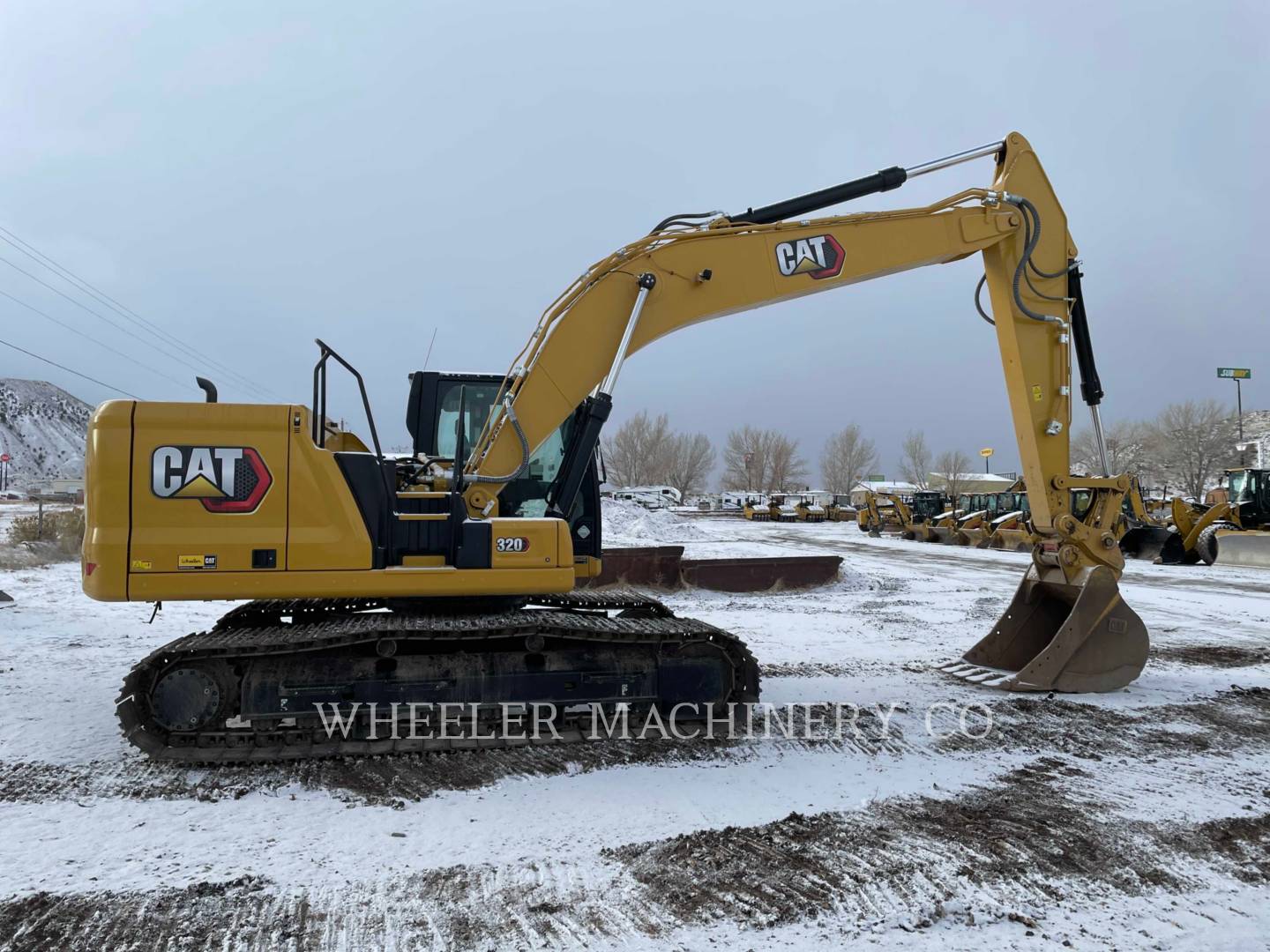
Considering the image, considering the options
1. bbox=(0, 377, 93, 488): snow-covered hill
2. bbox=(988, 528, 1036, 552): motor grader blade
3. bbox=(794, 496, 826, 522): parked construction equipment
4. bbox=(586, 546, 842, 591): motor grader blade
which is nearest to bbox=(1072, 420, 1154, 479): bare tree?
bbox=(794, 496, 826, 522): parked construction equipment

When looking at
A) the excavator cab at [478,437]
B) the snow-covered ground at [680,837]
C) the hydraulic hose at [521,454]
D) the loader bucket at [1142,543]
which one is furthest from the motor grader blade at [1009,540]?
the hydraulic hose at [521,454]

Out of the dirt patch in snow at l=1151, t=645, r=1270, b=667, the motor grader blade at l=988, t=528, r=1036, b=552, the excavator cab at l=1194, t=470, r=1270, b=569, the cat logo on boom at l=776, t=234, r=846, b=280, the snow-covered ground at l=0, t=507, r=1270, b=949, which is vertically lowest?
the snow-covered ground at l=0, t=507, r=1270, b=949

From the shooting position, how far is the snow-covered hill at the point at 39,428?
12175cm

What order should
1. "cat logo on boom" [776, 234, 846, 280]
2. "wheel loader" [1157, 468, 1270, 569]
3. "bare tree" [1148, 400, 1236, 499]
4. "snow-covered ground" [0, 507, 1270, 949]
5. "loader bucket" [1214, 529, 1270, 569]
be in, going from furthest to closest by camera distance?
"bare tree" [1148, 400, 1236, 499]
"wheel loader" [1157, 468, 1270, 569]
"loader bucket" [1214, 529, 1270, 569]
"cat logo on boom" [776, 234, 846, 280]
"snow-covered ground" [0, 507, 1270, 949]

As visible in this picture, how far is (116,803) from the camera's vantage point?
3980mm

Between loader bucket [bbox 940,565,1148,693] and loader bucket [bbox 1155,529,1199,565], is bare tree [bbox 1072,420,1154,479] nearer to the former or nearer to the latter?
loader bucket [bbox 1155,529,1199,565]

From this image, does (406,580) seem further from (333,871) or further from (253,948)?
(253,948)

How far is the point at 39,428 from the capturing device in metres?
141

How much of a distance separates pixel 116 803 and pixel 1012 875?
4369 mm

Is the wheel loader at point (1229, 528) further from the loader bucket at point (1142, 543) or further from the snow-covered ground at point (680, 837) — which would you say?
the snow-covered ground at point (680, 837)

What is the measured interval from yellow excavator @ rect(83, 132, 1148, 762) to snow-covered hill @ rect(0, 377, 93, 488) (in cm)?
12084

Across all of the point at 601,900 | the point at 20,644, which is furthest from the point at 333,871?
the point at 20,644

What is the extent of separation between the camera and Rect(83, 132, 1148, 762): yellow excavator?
4.43 m

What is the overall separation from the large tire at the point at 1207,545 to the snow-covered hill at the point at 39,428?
400ft
